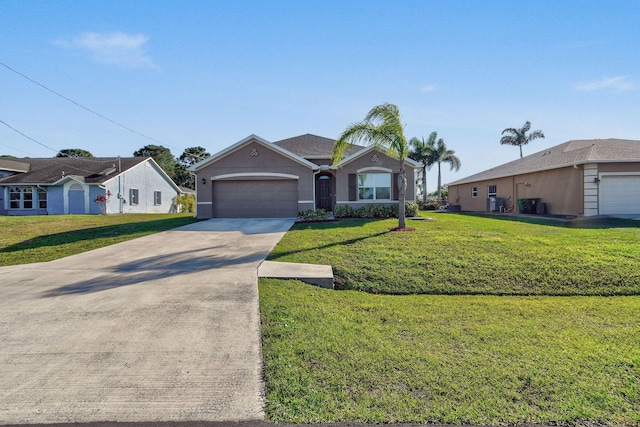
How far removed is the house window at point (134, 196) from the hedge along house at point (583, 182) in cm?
2817

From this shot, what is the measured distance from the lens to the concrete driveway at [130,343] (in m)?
3.04

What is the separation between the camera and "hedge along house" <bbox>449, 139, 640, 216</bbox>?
54.3 feet

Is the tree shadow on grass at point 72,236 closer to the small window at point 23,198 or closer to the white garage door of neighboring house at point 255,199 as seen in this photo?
the white garage door of neighboring house at point 255,199

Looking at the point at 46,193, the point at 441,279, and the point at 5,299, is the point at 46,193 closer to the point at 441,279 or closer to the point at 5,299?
the point at 5,299

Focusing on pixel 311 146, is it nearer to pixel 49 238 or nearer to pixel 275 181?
pixel 275 181

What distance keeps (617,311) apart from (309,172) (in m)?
13.5

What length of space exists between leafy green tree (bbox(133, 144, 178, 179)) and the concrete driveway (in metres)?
48.4

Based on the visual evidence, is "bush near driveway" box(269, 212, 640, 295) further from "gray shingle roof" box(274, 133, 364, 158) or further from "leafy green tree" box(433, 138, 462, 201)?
"leafy green tree" box(433, 138, 462, 201)

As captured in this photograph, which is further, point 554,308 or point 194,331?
point 554,308

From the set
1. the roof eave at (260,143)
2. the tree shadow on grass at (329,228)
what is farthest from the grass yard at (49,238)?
the tree shadow on grass at (329,228)

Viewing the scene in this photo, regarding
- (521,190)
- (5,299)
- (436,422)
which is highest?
(521,190)

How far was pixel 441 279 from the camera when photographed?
7.03 m

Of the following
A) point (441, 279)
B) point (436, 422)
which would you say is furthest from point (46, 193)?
point (436, 422)

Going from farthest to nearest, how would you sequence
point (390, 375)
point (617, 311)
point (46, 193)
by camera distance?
point (46, 193) < point (617, 311) < point (390, 375)
